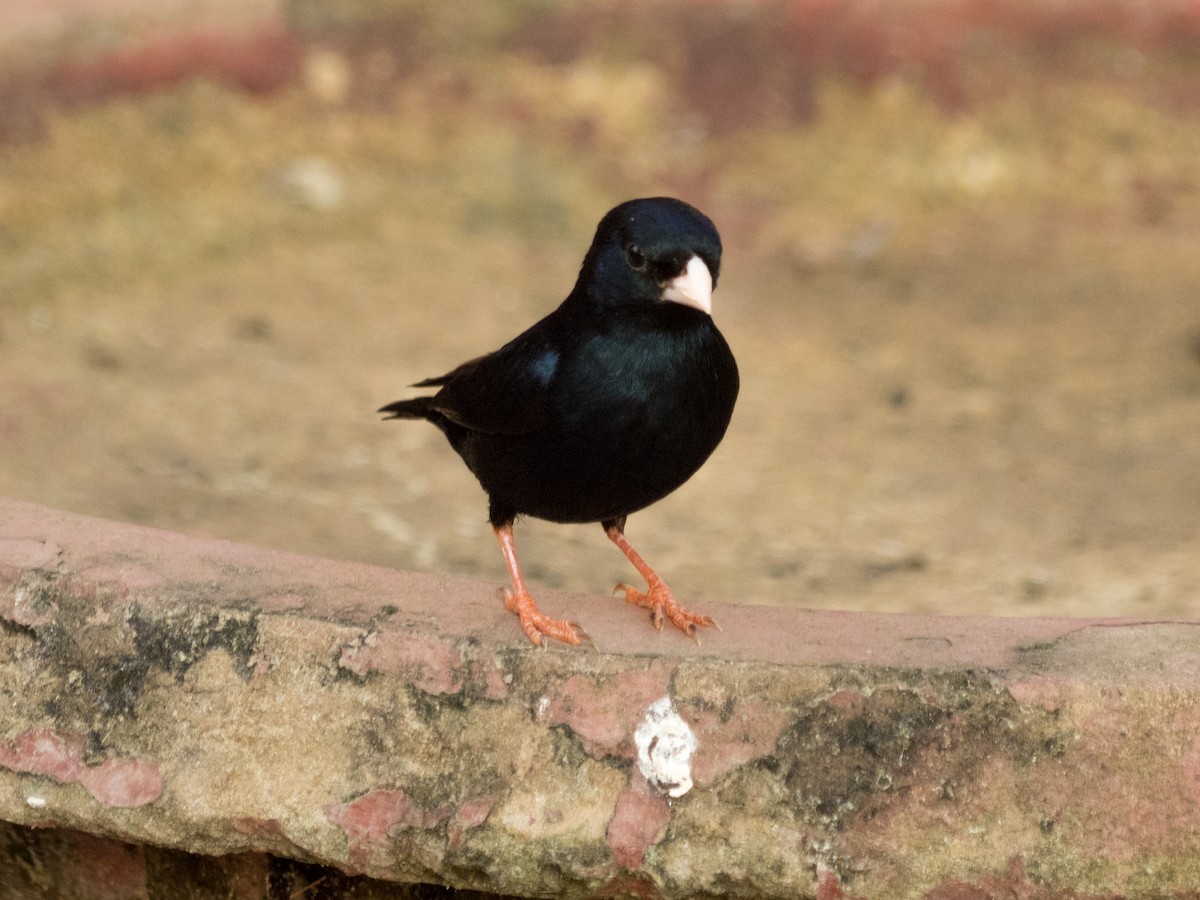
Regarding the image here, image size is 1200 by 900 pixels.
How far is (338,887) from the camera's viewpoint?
2.18m

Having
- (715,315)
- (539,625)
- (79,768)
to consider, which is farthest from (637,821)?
(715,315)

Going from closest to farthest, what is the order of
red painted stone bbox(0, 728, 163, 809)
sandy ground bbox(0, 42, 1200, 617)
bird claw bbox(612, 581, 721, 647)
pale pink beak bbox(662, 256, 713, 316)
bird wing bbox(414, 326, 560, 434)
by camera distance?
1. red painted stone bbox(0, 728, 163, 809)
2. bird claw bbox(612, 581, 721, 647)
3. pale pink beak bbox(662, 256, 713, 316)
4. bird wing bbox(414, 326, 560, 434)
5. sandy ground bbox(0, 42, 1200, 617)

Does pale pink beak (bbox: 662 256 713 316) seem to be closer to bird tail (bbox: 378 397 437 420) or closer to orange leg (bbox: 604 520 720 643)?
orange leg (bbox: 604 520 720 643)

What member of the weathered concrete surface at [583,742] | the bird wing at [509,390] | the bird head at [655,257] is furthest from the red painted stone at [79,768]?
the bird head at [655,257]

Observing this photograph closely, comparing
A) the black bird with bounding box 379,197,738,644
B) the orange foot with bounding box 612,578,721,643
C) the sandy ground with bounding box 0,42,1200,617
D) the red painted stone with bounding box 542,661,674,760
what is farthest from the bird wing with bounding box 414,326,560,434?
the sandy ground with bounding box 0,42,1200,617

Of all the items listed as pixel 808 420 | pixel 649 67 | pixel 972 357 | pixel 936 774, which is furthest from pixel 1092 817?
pixel 649 67

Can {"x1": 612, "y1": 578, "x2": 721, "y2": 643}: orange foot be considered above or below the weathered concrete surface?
above

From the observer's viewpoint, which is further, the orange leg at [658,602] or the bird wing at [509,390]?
the bird wing at [509,390]

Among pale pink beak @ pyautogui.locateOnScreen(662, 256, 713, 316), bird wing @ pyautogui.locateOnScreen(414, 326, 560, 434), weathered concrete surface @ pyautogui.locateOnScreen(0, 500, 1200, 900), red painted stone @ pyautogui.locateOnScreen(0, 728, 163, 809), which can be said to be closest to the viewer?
weathered concrete surface @ pyautogui.locateOnScreen(0, 500, 1200, 900)

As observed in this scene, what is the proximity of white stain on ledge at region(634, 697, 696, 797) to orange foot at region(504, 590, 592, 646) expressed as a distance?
0.16m

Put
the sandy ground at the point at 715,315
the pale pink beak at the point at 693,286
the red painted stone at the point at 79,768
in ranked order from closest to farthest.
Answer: the red painted stone at the point at 79,768
the pale pink beak at the point at 693,286
the sandy ground at the point at 715,315

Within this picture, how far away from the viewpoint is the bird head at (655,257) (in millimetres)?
2293

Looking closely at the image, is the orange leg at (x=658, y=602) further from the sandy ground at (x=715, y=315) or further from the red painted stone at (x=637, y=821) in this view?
the sandy ground at (x=715, y=315)

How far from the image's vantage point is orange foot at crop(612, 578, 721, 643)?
6.81 feet
